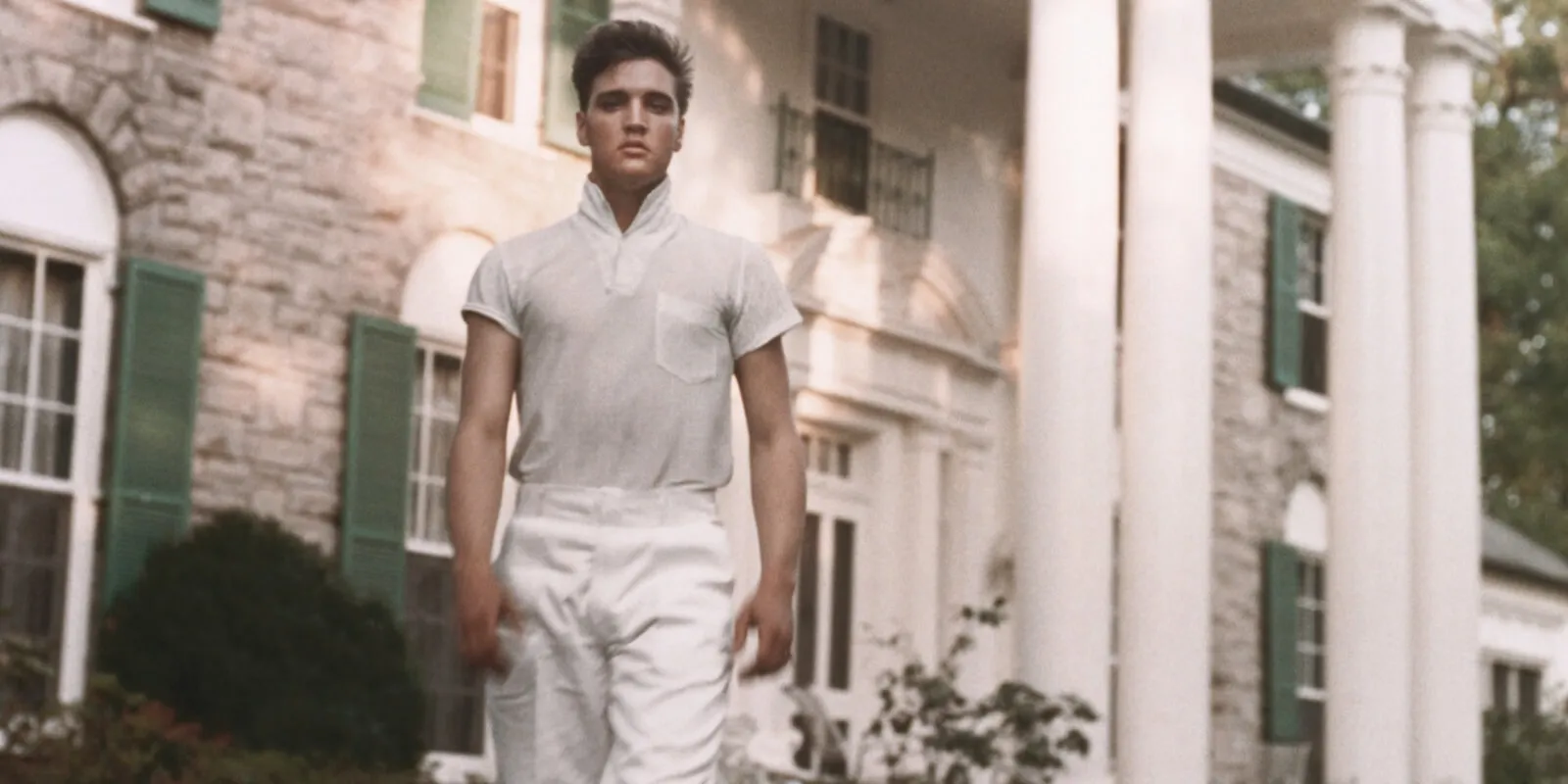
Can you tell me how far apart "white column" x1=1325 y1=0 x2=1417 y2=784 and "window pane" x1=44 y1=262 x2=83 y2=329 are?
338 inches

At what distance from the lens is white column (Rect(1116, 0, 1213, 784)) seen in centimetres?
1520


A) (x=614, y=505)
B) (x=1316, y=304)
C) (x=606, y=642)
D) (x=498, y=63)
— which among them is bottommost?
(x=606, y=642)

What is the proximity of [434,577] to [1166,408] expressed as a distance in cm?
419

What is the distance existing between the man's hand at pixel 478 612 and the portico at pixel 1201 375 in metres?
10.0

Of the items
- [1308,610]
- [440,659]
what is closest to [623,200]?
[440,659]

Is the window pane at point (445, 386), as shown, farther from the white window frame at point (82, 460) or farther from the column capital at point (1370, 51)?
the column capital at point (1370, 51)

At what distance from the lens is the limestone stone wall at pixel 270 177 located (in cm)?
1292

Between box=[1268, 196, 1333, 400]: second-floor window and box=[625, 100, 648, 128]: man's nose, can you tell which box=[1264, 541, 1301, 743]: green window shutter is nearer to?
box=[1268, 196, 1333, 400]: second-floor window

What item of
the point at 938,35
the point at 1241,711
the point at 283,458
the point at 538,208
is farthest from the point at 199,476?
the point at 1241,711

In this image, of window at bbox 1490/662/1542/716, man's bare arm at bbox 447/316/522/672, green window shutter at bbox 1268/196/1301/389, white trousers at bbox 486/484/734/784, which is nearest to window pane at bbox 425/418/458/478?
man's bare arm at bbox 447/316/522/672

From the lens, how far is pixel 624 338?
16.2 feet

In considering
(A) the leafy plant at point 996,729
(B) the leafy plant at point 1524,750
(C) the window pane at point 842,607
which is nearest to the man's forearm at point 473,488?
(A) the leafy plant at point 996,729

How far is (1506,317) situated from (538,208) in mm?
24278

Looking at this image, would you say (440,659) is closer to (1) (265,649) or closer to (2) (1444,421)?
(1) (265,649)
